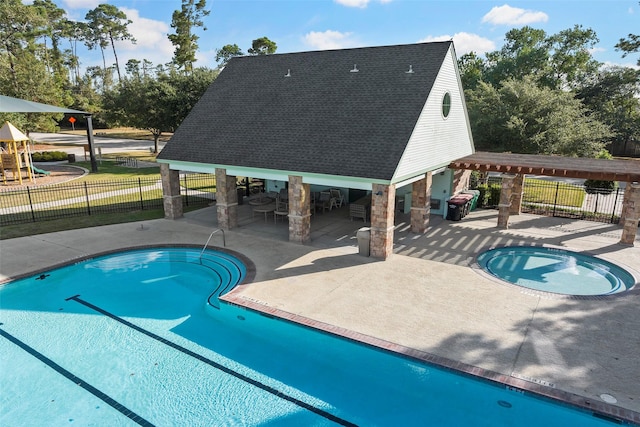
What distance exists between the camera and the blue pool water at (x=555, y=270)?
500 inches

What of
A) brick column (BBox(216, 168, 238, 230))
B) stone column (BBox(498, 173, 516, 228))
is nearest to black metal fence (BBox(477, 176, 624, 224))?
stone column (BBox(498, 173, 516, 228))

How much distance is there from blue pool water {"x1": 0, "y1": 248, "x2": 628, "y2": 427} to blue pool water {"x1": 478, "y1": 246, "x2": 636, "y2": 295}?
6397 millimetres

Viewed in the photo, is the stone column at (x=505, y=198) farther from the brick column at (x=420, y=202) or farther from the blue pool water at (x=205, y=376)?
the blue pool water at (x=205, y=376)

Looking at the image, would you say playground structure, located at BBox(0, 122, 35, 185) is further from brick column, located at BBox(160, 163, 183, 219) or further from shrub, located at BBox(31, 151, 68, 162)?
brick column, located at BBox(160, 163, 183, 219)

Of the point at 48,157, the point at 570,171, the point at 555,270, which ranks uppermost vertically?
the point at 570,171

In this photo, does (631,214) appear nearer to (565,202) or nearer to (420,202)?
(420,202)

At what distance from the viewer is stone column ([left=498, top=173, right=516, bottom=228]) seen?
17312 mm

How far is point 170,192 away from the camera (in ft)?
62.9

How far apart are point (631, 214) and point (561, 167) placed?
305 cm

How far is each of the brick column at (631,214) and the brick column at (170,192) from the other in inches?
760

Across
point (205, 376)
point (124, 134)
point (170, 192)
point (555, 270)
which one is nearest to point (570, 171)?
point (555, 270)

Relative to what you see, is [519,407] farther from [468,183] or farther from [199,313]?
[468,183]

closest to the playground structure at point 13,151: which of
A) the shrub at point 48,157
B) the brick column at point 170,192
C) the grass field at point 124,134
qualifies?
the shrub at point 48,157

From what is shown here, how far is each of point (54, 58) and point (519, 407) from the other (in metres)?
106
